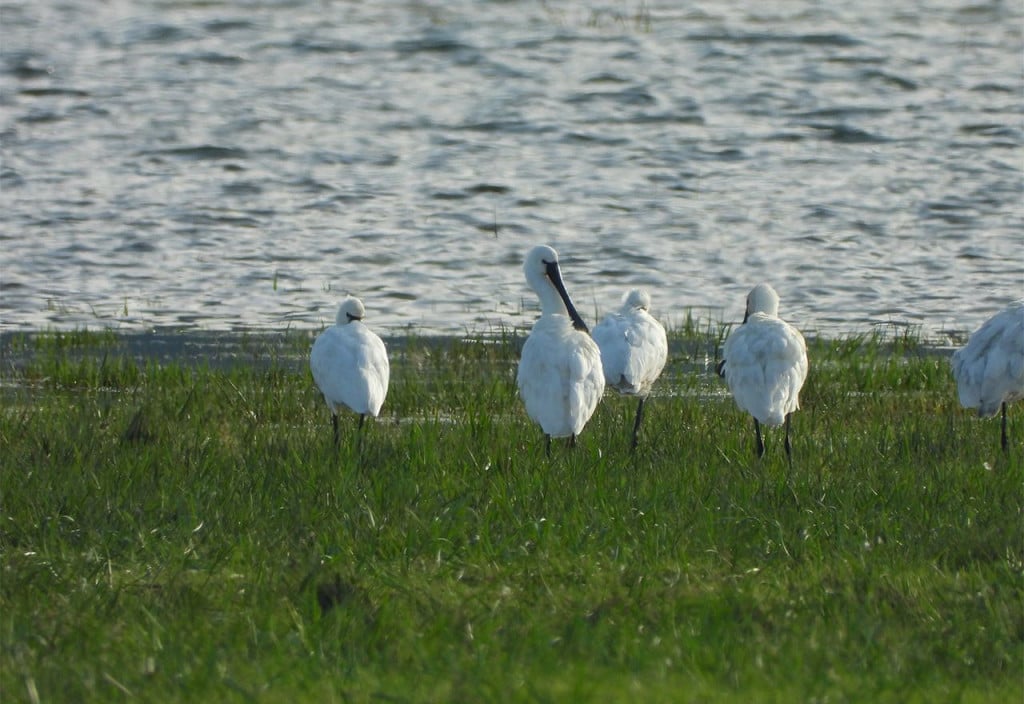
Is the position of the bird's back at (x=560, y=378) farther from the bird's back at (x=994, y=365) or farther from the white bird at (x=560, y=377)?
the bird's back at (x=994, y=365)

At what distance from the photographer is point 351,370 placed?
9398 mm

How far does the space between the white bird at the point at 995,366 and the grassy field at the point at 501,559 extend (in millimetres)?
251

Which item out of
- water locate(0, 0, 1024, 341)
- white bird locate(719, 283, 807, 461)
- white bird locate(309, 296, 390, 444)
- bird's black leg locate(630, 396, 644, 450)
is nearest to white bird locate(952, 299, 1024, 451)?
white bird locate(719, 283, 807, 461)

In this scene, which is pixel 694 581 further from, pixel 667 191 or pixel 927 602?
pixel 667 191

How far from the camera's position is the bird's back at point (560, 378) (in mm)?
8641

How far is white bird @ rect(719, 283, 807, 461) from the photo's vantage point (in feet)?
28.5

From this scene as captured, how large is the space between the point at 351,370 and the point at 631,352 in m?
1.57

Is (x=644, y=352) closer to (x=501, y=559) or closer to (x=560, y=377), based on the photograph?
(x=560, y=377)

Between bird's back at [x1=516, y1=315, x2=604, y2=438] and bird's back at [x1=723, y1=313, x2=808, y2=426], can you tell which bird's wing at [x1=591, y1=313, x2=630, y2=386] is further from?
bird's back at [x1=723, y1=313, x2=808, y2=426]

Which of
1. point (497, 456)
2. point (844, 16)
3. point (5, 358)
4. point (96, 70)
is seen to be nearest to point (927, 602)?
point (497, 456)

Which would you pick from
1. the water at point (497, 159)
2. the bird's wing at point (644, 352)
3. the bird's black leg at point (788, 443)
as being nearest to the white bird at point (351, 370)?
the bird's wing at point (644, 352)

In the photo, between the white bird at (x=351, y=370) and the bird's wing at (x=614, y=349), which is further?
the bird's wing at (x=614, y=349)

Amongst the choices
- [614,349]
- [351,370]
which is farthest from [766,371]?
[351,370]

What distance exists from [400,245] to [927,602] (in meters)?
12.1
